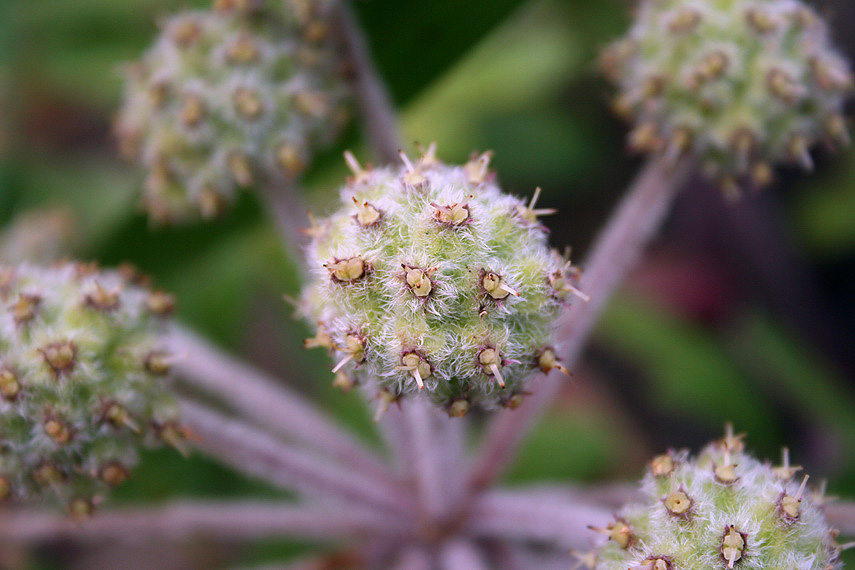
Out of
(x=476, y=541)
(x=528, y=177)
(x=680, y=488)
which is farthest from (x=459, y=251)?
(x=528, y=177)

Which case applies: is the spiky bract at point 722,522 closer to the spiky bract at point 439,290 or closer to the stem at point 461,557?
the spiky bract at point 439,290

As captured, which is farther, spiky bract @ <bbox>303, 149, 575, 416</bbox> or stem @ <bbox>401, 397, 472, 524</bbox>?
stem @ <bbox>401, 397, 472, 524</bbox>

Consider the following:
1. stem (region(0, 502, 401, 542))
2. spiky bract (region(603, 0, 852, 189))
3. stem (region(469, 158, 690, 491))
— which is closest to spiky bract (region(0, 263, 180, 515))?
stem (region(0, 502, 401, 542))

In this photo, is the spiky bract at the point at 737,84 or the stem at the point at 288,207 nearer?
the spiky bract at the point at 737,84

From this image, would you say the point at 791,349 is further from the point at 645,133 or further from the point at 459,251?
the point at 459,251

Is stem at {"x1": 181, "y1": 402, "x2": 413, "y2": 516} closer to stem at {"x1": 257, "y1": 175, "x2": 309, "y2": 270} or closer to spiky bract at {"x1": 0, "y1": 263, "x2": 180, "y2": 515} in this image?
spiky bract at {"x1": 0, "y1": 263, "x2": 180, "y2": 515}

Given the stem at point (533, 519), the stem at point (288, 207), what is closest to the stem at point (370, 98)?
the stem at point (288, 207)
